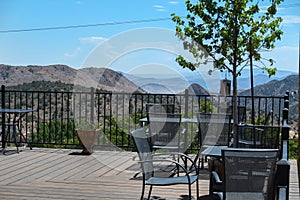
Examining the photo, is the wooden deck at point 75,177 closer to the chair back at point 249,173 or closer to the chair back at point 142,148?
the chair back at point 142,148

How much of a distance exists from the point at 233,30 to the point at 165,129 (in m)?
1.67

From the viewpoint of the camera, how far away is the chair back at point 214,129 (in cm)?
586

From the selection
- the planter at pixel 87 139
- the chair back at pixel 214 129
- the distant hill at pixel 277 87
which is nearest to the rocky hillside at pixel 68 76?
the planter at pixel 87 139

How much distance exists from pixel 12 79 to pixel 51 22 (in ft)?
24.7

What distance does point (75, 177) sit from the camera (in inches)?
219

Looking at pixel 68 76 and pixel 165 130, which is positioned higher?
pixel 68 76

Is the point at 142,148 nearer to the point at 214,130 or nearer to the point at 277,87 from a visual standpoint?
the point at 214,130

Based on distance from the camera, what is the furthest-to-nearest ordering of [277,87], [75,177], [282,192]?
[277,87], [75,177], [282,192]

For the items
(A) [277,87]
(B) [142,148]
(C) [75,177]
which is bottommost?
(C) [75,177]

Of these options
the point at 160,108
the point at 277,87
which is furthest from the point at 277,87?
the point at 160,108

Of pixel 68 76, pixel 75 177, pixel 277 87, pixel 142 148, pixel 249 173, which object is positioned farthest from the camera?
pixel 68 76

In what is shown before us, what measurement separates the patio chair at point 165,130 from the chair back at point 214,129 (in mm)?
414

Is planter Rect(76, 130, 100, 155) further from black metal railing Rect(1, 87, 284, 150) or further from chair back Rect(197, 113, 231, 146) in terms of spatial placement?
chair back Rect(197, 113, 231, 146)

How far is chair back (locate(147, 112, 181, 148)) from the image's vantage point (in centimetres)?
615
